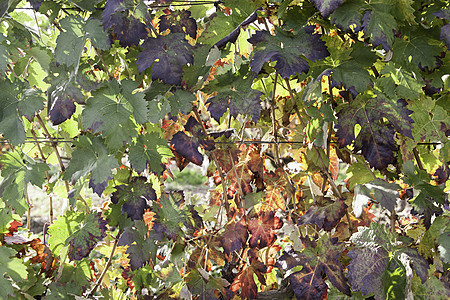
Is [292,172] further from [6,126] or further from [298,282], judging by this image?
[6,126]

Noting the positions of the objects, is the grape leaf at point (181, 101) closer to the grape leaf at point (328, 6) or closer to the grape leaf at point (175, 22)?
the grape leaf at point (175, 22)

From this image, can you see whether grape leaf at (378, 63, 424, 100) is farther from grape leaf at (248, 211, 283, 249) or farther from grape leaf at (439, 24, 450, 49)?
grape leaf at (248, 211, 283, 249)

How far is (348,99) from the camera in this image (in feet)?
4.66

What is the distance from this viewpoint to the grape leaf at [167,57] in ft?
4.12

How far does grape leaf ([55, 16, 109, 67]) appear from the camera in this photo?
1298 millimetres

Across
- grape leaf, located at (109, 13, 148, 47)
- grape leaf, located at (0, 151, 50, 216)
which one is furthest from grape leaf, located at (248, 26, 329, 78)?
grape leaf, located at (0, 151, 50, 216)

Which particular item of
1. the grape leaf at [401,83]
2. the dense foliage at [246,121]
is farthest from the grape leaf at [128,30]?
the grape leaf at [401,83]

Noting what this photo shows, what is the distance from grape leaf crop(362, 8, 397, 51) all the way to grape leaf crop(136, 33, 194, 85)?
516 mm

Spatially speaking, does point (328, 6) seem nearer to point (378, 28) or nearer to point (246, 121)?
point (378, 28)

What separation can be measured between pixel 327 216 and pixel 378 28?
0.61m

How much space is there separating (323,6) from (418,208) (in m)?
0.69

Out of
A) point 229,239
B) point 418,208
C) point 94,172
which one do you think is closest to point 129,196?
point 94,172

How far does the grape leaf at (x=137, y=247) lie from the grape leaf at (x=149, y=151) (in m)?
0.25

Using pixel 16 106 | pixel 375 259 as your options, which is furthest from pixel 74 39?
pixel 375 259
